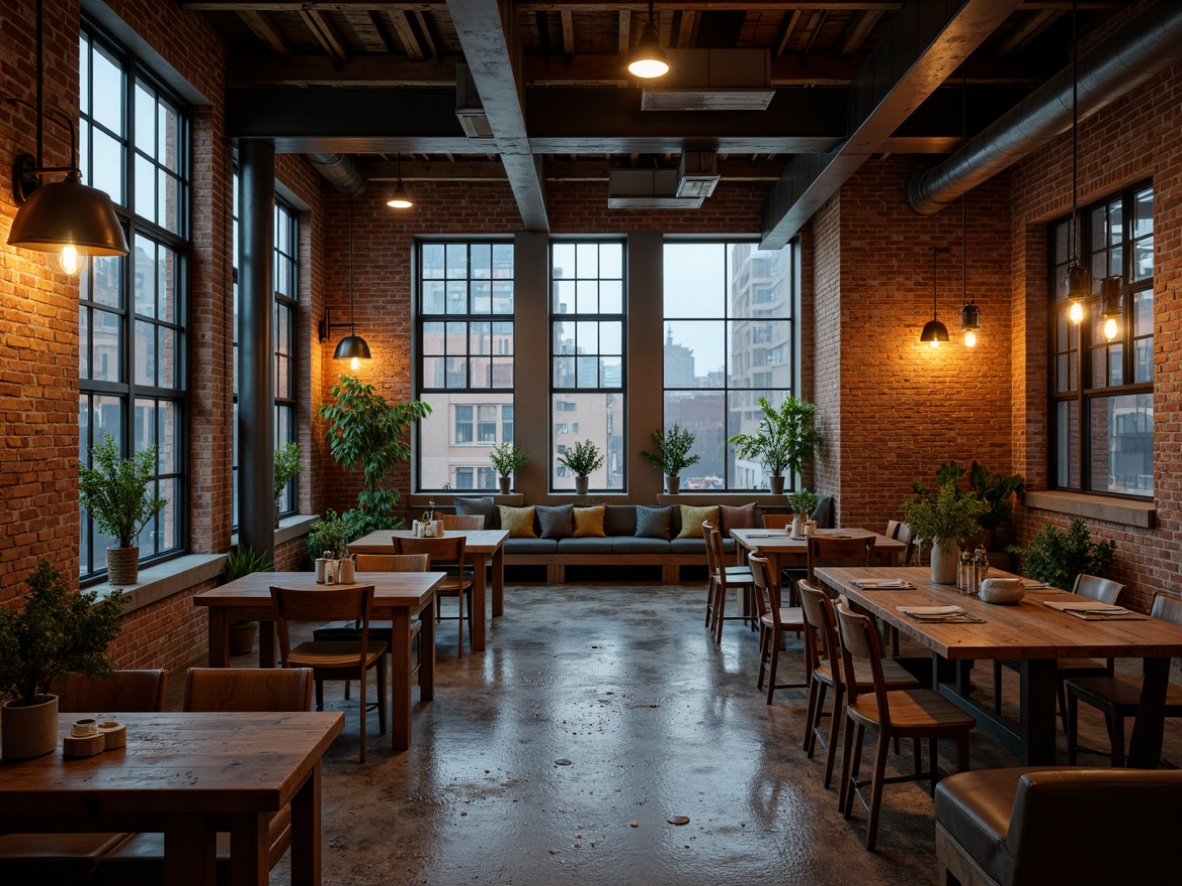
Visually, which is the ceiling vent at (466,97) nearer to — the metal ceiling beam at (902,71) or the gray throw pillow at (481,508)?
the metal ceiling beam at (902,71)

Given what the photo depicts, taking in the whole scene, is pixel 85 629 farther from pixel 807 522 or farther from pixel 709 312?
pixel 709 312

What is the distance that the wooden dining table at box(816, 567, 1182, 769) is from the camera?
3371 millimetres

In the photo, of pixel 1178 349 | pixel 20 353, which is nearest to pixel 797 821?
pixel 20 353

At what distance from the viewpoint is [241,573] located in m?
6.87

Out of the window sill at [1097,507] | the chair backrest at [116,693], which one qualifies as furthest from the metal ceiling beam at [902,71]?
the chair backrest at [116,693]

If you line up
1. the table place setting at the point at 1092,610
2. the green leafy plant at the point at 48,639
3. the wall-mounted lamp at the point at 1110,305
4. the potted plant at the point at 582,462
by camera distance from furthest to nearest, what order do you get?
the potted plant at the point at 582,462 < the wall-mounted lamp at the point at 1110,305 < the table place setting at the point at 1092,610 < the green leafy plant at the point at 48,639

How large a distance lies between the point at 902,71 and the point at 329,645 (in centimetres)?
509

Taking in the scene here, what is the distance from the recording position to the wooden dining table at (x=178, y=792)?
2.08m

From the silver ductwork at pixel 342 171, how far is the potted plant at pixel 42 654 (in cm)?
759

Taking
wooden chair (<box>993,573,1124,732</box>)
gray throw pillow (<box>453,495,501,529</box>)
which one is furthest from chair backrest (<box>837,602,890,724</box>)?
gray throw pillow (<box>453,495,501,529</box>)

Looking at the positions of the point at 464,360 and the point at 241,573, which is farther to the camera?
the point at 464,360

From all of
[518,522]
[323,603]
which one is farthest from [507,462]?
[323,603]

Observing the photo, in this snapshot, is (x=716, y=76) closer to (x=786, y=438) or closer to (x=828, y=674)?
(x=828, y=674)

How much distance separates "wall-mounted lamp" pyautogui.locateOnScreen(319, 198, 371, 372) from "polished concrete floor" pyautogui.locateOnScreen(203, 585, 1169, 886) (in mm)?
4268
